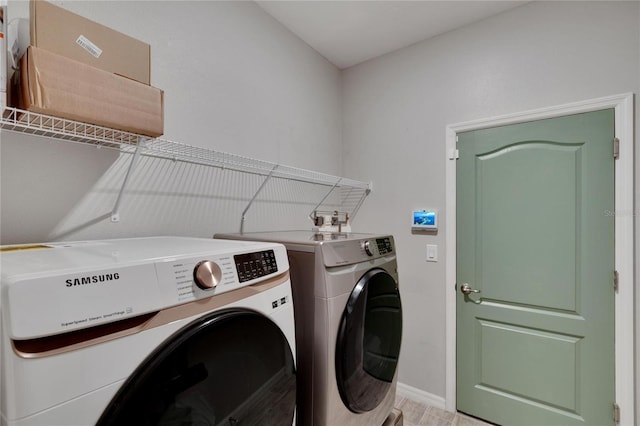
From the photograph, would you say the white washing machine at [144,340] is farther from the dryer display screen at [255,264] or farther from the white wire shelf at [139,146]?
the white wire shelf at [139,146]

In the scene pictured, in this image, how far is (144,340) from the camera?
62cm

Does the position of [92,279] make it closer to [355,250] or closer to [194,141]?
[355,250]

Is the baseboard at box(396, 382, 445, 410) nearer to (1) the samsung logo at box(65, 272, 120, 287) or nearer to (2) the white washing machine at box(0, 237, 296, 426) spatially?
(2) the white washing machine at box(0, 237, 296, 426)

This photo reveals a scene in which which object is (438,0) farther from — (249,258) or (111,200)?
(111,200)

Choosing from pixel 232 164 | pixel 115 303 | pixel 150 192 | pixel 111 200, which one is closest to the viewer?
pixel 115 303

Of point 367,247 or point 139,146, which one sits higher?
point 139,146

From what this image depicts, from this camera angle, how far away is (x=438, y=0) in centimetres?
190

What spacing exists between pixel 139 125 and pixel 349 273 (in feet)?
3.05

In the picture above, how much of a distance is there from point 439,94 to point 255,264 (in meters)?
2.03

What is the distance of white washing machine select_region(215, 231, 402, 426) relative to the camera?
45.2 inches

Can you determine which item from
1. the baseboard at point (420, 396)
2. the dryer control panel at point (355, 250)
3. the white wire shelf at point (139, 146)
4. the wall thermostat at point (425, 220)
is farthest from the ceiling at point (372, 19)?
the baseboard at point (420, 396)

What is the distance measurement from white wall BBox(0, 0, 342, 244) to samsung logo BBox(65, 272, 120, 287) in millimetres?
768

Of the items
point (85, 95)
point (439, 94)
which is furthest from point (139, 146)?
point (439, 94)

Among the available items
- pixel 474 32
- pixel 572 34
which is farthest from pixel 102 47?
pixel 572 34
